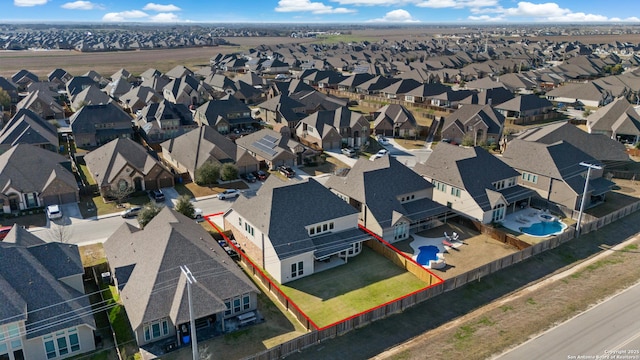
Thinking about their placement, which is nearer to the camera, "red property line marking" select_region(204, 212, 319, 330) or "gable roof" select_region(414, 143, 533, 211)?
"red property line marking" select_region(204, 212, 319, 330)

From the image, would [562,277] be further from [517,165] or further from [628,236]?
[517,165]

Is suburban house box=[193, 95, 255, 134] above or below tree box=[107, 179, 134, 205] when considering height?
above

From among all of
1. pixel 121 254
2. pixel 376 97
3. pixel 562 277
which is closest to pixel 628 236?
pixel 562 277

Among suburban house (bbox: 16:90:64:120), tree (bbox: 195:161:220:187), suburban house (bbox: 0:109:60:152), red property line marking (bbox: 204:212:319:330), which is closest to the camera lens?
red property line marking (bbox: 204:212:319:330)

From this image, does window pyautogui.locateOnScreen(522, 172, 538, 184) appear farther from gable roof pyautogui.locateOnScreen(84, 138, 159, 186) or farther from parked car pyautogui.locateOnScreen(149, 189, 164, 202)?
gable roof pyautogui.locateOnScreen(84, 138, 159, 186)

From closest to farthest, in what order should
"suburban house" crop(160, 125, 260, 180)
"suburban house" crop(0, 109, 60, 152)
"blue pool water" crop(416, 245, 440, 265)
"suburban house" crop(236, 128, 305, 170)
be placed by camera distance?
1. "blue pool water" crop(416, 245, 440, 265)
2. "suburban house" crop(160, 125, 260, 180)
3. "suburban house" crop(236, 128, 305, 170)
4. "suburban house" crop(0, 109, 60, 152)

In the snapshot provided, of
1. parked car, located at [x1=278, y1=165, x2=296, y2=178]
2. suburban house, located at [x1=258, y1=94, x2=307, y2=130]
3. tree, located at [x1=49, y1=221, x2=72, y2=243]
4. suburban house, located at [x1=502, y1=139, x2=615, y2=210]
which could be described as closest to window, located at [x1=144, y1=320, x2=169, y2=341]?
tree, located at [x1=49, y1=221, x2=72, y2=243]

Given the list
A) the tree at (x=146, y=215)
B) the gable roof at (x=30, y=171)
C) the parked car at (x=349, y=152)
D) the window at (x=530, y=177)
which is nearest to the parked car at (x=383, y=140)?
the parked car at (x=349, y=152)
